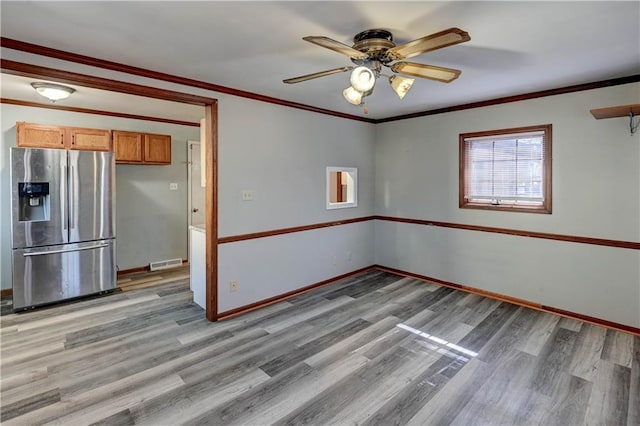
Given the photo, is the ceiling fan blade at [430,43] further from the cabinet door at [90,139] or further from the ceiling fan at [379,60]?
the cabinet door at [90,139]

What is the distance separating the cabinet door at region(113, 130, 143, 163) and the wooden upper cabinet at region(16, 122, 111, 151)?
0.12m

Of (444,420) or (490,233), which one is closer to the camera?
(444,420)

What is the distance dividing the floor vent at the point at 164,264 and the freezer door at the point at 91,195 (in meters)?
1.21

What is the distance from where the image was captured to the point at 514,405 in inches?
87.4

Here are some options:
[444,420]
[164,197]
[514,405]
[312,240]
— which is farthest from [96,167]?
[514,405]

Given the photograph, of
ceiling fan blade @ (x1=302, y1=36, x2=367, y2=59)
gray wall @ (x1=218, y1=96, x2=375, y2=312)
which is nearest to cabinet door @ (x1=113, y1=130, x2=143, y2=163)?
gray wall @ (x1=218, y1=96, x2=375, y2=312)

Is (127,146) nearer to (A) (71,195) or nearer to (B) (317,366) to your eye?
(A) (71,195)

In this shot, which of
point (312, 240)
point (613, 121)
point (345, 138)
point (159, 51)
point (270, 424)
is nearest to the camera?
point (270, 424)

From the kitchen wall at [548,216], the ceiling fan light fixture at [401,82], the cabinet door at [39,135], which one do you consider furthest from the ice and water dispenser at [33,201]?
the kitchen wall at [548,216]

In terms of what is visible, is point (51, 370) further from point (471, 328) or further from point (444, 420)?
point (471, 328)

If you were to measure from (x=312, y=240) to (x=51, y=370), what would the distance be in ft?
9.51

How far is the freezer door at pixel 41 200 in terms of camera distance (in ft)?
12.1

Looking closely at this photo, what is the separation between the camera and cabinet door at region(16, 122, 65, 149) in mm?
4051

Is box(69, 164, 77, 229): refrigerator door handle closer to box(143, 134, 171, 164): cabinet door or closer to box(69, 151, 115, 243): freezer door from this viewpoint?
box(69, 151, 115, 243): freezer door
